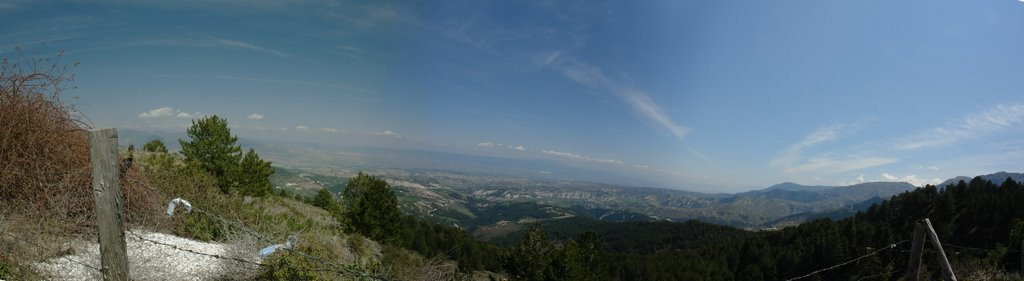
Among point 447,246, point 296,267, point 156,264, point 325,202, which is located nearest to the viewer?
point 296,267

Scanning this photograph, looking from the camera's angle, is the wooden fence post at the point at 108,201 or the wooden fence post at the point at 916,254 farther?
the wooden fence post at the point at 916,254

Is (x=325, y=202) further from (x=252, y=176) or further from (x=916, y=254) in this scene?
(x=916, y=254)

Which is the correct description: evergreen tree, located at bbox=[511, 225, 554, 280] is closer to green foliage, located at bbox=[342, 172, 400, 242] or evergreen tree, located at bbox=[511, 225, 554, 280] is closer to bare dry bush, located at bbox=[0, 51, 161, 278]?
green foliage, located at bbox=[342, 172, 400, 242]

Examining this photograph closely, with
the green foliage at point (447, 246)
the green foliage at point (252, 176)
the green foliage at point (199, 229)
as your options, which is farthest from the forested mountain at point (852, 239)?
the green foliage at point (199, 229)

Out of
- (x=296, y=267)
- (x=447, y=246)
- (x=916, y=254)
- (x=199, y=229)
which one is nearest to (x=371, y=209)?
(x=199, y=229)

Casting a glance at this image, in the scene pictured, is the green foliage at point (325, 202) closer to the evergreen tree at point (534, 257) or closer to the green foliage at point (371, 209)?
the green foliage at point (371, 209)

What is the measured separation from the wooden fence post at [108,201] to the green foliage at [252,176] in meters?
21.8

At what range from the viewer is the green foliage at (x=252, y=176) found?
24312 mm

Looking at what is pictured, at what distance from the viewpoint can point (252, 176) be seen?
984 inches

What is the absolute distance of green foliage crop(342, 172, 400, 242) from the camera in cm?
3117

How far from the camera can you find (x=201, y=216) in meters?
10.5

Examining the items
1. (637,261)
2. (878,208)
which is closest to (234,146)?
(637,261)

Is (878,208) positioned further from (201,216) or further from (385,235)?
(201,216)

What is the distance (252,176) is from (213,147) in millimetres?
2527
